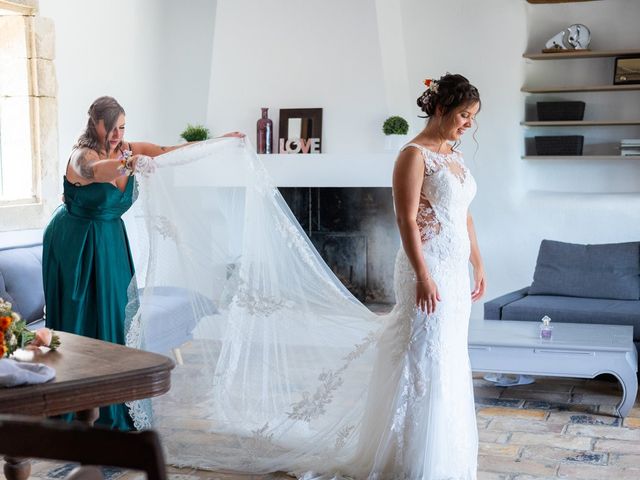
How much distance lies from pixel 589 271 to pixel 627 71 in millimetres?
1471

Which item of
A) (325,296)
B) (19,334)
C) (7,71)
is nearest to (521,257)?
(325,296)

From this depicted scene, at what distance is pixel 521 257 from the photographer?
6.62 meters

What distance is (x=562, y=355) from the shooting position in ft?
14.0

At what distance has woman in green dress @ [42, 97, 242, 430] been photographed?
12.0 feet

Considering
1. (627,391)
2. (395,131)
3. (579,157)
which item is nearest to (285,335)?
(627,391)

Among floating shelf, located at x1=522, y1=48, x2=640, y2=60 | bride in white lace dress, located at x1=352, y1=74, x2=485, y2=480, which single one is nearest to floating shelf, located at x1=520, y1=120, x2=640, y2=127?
floating shelf, located at x1=522, y1=48, x2=640, y2=60

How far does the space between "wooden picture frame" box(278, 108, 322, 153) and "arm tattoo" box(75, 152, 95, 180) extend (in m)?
3.64

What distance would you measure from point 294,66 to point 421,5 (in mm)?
1132

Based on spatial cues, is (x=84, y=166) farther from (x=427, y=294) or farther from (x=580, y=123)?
(x=580, y=123)

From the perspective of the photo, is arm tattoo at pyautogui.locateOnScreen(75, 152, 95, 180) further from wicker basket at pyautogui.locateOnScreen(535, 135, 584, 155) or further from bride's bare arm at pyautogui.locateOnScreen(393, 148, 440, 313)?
wicker basket at pyautogui.locateOnScreen(535, 135, 584, 155)

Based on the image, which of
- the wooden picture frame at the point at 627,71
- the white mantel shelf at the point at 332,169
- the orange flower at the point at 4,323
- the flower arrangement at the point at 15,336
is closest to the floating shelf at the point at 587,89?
the wooden picture frame at the point at 627,71

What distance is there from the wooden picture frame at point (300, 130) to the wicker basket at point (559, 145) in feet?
5.71

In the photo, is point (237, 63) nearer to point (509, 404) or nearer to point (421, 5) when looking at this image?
point (421, 5)

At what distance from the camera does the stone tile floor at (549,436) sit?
3.45m
